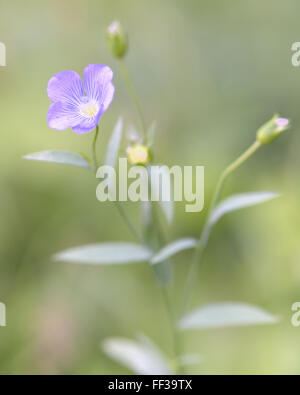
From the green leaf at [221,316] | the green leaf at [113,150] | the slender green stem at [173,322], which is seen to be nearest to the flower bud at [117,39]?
the green leaf at [113,150]

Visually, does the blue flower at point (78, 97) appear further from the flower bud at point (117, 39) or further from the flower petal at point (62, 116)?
the flower bud at point (117, 39)

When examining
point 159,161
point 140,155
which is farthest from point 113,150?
point 159,161

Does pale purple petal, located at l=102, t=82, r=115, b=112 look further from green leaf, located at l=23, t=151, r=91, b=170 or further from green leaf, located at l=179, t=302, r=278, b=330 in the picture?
green leaf, located at l=179, t=302, r=278, b=330

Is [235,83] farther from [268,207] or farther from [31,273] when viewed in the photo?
[31,273]

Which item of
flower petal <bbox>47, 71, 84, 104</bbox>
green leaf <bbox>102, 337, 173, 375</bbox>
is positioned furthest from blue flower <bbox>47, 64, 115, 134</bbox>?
green leaf <bbox>102, 337, 173, 375</bbox>

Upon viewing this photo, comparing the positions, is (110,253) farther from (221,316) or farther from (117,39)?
(117,39)

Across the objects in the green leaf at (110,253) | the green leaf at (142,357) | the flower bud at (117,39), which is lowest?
the green leaf at (142,357)
